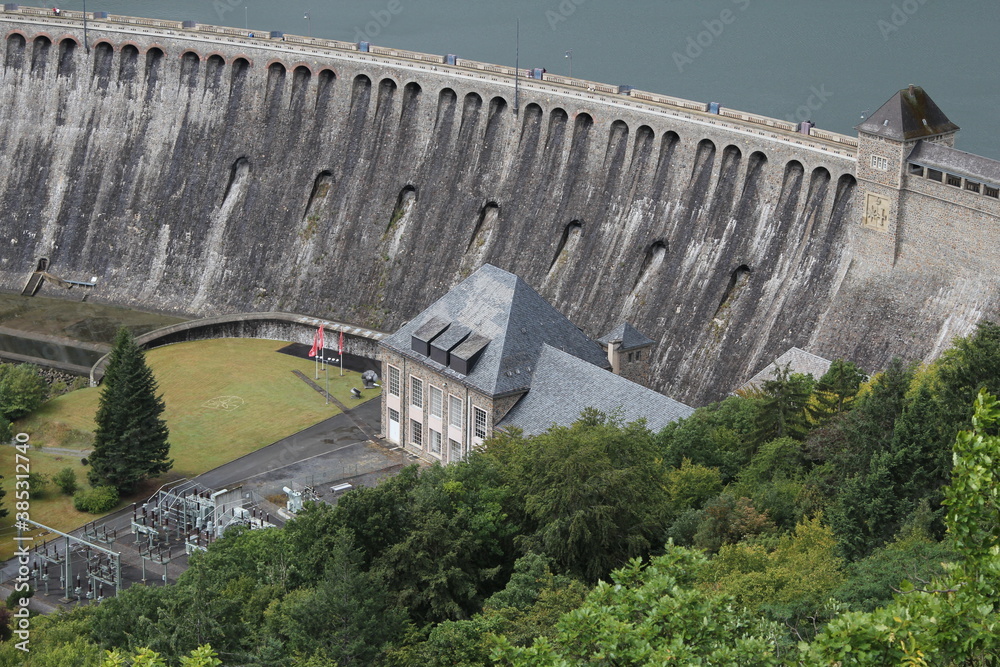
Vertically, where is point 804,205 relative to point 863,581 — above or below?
above

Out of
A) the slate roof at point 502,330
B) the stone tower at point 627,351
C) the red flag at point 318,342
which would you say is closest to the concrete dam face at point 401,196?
the red flag at point 318,342

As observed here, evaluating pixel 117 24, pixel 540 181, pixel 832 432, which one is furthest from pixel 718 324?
pixel 117 24

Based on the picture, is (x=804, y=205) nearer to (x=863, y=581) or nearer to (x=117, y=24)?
(x=863, y=581)

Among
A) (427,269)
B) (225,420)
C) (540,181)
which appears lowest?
(225,420)

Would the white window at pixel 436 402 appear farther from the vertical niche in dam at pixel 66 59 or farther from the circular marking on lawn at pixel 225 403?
the vertical niche in dam at pixel 66 59

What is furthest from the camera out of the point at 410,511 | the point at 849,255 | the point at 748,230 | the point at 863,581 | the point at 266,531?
the point at 748,230

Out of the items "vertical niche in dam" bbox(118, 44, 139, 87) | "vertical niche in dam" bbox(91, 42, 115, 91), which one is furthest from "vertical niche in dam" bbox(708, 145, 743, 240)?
"vertical niche in dam" bbox(91, 42, 115, 91)

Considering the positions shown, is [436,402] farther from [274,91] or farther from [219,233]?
[274,91]

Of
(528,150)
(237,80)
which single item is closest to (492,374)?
(528,150)
